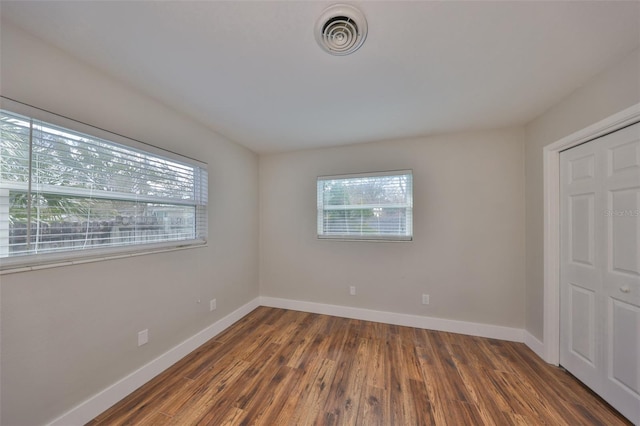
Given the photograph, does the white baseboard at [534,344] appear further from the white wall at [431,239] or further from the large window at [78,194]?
the large window at [78,194]

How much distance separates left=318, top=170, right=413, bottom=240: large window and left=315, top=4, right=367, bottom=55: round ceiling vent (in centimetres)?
182

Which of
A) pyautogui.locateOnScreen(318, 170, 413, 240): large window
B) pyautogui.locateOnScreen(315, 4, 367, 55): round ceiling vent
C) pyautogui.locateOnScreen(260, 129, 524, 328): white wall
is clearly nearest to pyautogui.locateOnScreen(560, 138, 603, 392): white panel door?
pyautogui.locateOnScreen(260, 129, 524, 328): white wall

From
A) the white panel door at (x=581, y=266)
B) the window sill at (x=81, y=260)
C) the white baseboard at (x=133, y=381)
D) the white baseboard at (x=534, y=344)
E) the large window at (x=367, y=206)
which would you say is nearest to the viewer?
the window sill at (x=81, y=260)

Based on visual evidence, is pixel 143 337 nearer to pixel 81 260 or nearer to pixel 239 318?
pixel 81 260

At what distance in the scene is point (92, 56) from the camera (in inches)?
57.4

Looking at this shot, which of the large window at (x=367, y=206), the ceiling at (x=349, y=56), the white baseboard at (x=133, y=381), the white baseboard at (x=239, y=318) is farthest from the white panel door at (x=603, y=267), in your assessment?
the white baseboard at (x=133, y=381)

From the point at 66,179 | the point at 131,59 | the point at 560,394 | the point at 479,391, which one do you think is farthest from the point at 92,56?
the point at 560,394

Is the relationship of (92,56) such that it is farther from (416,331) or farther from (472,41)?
(416,331)

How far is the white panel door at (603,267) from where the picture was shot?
150cm

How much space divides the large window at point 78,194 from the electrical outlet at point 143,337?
2.30ft

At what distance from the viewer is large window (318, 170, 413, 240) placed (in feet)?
9.48

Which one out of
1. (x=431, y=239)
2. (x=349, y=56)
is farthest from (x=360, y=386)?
(x=349, y=56)

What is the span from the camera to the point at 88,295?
1527 mm

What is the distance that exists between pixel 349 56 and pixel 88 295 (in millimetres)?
2349
